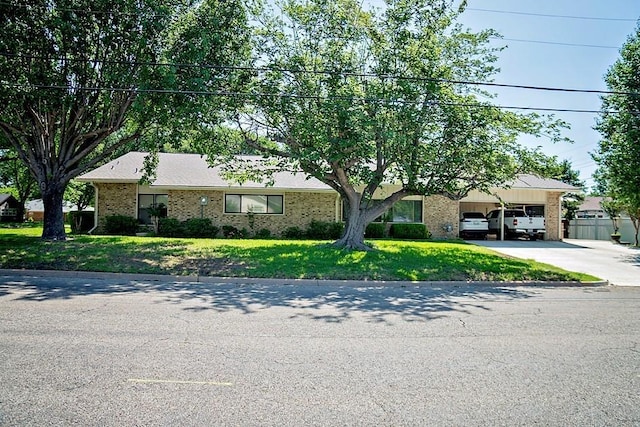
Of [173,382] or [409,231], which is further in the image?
[409,231]

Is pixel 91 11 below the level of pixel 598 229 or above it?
above

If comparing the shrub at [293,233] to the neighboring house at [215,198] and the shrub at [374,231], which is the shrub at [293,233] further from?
the shrub at [374,231]

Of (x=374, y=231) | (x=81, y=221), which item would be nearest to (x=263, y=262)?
(x=374, y=231)

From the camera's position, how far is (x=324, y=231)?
2520cm

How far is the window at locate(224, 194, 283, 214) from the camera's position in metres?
25.8

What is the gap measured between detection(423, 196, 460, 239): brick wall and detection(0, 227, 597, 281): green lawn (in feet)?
35.1

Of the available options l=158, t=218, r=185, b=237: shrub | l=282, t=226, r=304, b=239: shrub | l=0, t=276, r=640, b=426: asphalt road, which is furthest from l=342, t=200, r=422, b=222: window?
l=0, t=276, r=640, b=426: asphalt road

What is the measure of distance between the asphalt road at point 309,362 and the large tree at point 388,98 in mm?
7754

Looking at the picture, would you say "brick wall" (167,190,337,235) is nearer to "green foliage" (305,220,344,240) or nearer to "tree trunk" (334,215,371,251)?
"green foliage" (305,220,344,240)

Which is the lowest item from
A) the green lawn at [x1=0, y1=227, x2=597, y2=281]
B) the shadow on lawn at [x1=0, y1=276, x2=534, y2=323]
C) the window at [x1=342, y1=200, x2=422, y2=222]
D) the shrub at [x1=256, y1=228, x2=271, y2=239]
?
the shadow on lawn at [x1=0, y1=276, x2=534, y2=323]

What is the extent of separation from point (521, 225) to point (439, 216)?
520 cm

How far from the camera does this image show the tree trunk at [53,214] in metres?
17.9

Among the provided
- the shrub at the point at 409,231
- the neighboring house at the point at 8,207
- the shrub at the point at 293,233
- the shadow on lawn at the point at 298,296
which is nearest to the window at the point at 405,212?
the shrub at the point at 409,231

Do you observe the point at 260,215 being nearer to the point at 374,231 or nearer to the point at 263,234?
the point at 263,234
